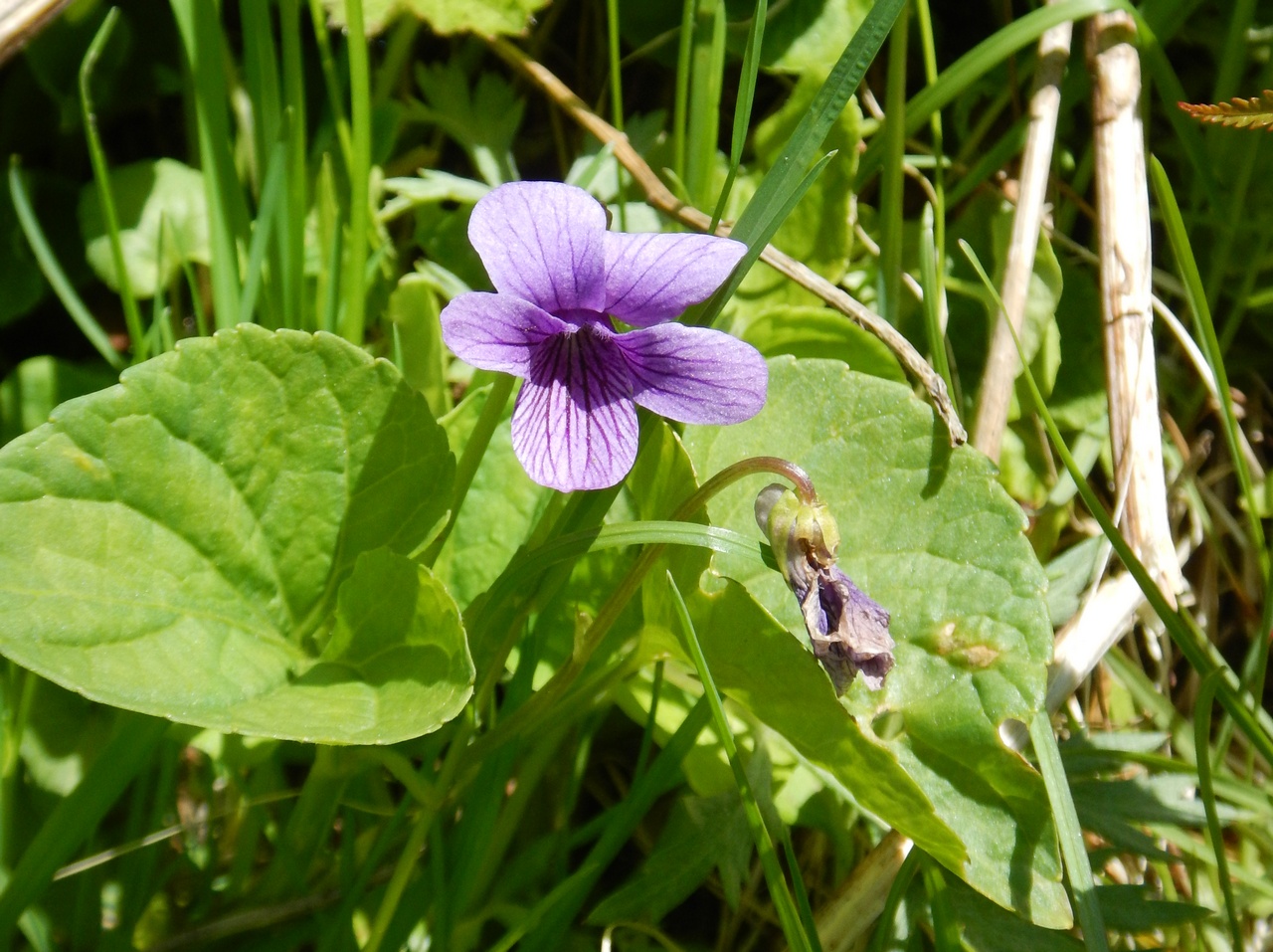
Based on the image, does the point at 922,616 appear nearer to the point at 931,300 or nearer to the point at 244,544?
the point at 931,300

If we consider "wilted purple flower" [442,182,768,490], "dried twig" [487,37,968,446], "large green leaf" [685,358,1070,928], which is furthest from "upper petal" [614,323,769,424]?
"dried twig" [487,37,968,446]

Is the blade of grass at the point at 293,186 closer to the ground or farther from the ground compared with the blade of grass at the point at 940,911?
farther from the ground

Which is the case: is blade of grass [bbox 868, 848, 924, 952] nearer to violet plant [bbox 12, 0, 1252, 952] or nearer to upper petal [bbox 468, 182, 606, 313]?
violet plant [bbox 12, 0, 1252, 952]

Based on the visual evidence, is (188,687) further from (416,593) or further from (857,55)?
(857,55)

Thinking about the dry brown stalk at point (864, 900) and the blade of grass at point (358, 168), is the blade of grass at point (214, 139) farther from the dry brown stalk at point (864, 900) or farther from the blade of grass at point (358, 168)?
the dry brown stalk at point (864, 900)

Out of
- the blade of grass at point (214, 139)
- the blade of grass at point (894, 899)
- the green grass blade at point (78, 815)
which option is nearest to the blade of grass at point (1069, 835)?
the blade of grass at point (894, 899)

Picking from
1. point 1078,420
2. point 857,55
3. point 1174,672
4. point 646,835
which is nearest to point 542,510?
point 646,835

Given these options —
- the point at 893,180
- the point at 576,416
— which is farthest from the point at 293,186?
the point at 893,180
